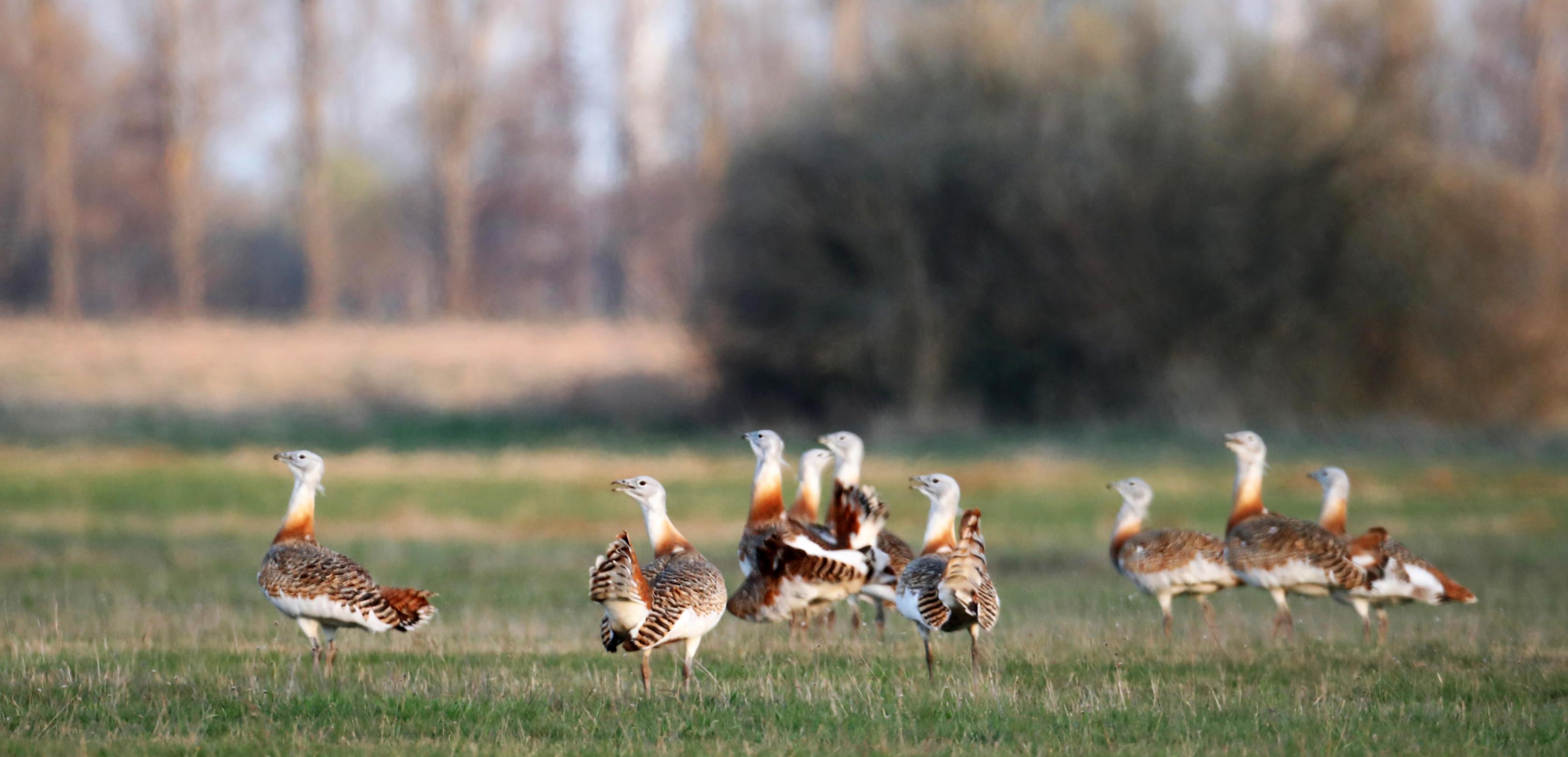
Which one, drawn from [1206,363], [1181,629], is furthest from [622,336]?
[1181,629]

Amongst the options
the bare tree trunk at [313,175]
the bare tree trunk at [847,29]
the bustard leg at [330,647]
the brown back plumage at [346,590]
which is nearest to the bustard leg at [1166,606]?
the brown back plumage at [346,590]

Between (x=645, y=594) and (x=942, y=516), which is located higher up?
(x=942, y=516)

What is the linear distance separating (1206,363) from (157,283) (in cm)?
3651

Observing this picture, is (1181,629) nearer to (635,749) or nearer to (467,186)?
(635,749)

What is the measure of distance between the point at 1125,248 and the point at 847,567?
22954 millimetres

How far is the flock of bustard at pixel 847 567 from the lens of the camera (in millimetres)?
9039

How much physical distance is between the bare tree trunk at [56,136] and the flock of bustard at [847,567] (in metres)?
38.2

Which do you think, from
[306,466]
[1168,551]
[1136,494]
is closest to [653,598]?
[306,466]

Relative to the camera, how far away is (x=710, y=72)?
48562 millimetres

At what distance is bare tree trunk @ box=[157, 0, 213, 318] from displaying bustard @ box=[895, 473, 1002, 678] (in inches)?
1605

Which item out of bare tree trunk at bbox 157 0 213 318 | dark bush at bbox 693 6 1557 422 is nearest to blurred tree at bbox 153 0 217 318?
bare tree trunk at bbox 157 0 213 318

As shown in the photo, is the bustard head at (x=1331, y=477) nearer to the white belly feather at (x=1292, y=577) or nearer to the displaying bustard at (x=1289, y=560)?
the displaying bustard at (x=1289, y=560)

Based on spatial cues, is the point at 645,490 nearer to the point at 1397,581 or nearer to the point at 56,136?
the point at 1397,581

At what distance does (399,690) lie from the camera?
28.9 feet
